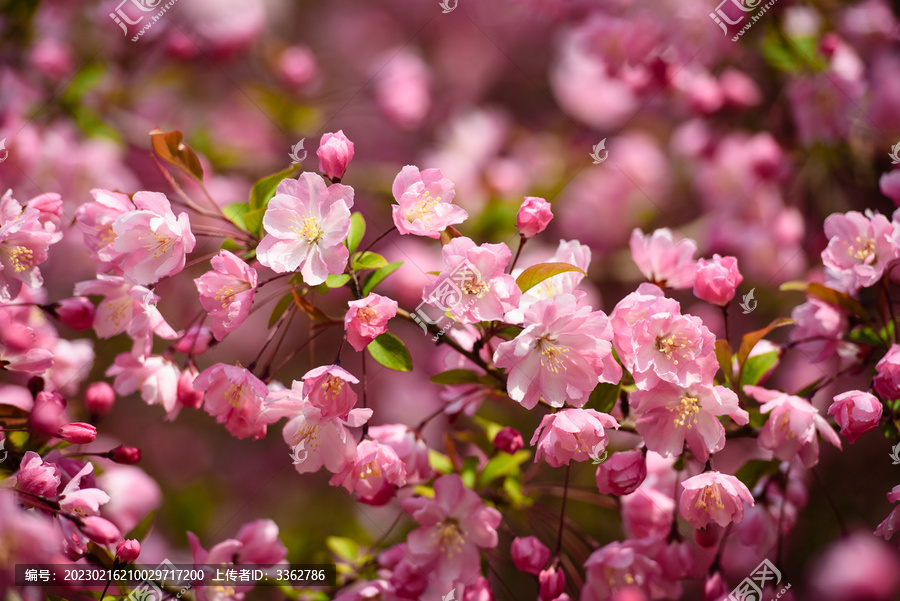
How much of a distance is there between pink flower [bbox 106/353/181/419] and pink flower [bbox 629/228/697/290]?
35.4 inches

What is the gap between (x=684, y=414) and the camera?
3.22 ft

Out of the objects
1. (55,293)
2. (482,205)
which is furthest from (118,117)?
(482,205)

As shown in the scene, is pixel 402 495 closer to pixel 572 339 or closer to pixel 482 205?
pixel 572 339

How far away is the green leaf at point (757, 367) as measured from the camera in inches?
45.3

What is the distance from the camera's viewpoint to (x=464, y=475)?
4.19ft

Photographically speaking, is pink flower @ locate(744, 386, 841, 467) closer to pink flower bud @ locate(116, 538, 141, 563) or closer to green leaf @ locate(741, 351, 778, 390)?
green leaf @ locate(741, 351, 778, 390)

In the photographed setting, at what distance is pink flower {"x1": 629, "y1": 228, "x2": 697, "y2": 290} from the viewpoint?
1.19 meters

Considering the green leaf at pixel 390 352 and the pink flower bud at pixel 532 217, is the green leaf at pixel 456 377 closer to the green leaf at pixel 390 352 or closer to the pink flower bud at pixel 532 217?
the green leaf at pixel 390 352

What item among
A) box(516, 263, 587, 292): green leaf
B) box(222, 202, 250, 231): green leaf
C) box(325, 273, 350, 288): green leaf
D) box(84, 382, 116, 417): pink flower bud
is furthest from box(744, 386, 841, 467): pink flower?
box(84, 382, 116, 417): pink flower bud

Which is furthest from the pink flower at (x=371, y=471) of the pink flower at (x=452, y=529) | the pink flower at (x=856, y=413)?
the pink flower at (x=856, y=413)

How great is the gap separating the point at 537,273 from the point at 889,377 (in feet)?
1.84

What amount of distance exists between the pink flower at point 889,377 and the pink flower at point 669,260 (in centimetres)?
32

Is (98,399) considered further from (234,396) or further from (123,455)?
(234,396)

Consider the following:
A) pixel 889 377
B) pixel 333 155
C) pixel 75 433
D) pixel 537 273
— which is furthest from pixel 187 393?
pixel 889 377
